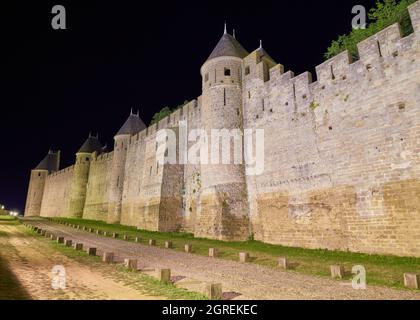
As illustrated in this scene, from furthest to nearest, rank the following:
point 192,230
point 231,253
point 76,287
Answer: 1. point 192,230
2. point 231,253
3. point 76,287

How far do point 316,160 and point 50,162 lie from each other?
56.2 metres

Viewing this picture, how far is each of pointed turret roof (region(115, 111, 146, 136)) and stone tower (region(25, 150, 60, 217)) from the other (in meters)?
30.6

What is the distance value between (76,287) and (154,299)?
185 cm

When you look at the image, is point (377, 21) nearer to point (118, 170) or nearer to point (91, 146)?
point (118, 170)

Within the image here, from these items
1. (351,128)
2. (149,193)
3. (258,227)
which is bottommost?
(258,227)

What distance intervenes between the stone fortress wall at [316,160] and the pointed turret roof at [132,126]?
11.2 m

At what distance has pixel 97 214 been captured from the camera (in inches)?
1400

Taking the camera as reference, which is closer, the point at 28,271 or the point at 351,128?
the point at 28,271

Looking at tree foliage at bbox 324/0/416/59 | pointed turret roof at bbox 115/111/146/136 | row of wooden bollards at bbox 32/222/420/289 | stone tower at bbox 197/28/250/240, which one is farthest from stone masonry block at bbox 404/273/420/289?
pointed turret roof at bbox 115/111/146/136

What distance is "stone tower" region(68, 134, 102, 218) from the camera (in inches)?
1563

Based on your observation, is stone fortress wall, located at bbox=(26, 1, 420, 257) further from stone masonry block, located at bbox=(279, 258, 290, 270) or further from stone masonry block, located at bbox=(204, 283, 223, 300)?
stone masonry block, located at bbox=(204, 283, 223, 300)

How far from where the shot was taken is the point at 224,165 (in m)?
17.3
